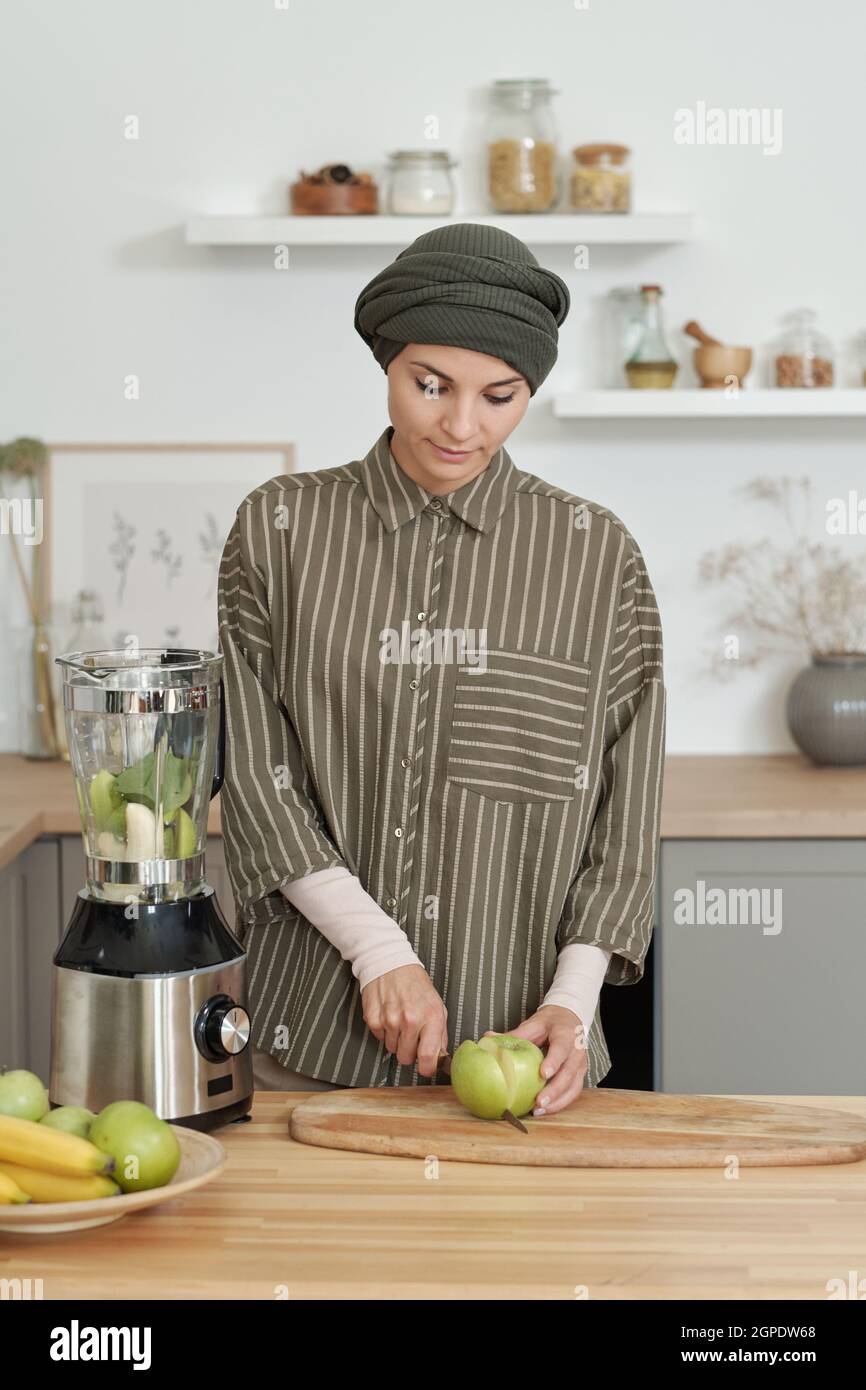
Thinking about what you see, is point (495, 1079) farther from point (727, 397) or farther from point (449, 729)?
point (727, 397)

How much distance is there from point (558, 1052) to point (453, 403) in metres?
0.58

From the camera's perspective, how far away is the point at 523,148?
8.98 ft

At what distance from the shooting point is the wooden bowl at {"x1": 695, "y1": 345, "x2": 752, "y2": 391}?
278 cm

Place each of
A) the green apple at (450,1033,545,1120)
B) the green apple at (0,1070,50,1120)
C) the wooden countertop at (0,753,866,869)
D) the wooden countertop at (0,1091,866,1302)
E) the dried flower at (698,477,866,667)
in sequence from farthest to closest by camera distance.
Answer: the dried flower at (698,477,866,667)
the wooden countertop at (0,753,866,869)
the green apple at (450,1033,545,1120)
the green apple at (0,1070,50,1120)
the wooden countertop at (0,1091,866,1302)

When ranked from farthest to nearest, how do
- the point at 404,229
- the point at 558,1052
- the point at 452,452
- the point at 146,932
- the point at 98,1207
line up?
the point at 404,229 < the point at 452,452 < the point at 558,1052 < the point at 146,932 < the point at 98,1207

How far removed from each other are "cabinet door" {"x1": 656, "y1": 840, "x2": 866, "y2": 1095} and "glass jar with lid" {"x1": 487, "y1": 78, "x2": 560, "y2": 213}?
1204mm

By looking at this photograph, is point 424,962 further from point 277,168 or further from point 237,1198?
point 277,168

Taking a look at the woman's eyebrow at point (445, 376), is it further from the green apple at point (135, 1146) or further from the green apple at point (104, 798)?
the green apple at point (135, 1146)

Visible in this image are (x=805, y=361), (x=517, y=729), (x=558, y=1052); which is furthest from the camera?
(x=805, y=361)

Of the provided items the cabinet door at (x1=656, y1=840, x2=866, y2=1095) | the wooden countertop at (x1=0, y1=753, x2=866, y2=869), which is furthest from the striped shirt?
the cabinet door at (x1=656, y1=840, x2=866, y2=1095)

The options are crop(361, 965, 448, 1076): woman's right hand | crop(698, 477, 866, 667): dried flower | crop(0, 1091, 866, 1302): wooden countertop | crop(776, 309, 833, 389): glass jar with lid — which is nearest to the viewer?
crop(0, 1091, 866, 1302): wooden countertop

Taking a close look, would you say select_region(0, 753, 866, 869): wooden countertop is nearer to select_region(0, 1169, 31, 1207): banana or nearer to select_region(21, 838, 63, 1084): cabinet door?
select_region(21, 838, 63, 1084): cabinet door

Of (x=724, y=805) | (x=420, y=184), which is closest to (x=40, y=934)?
(x=724, y=805)

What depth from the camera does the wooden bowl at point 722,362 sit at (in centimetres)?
278
